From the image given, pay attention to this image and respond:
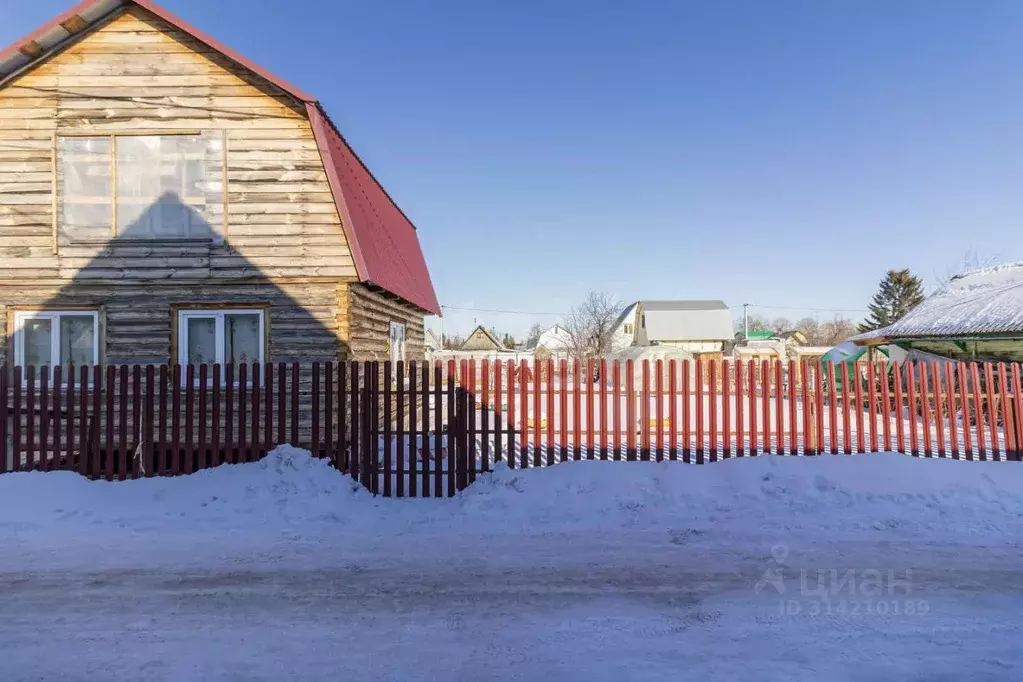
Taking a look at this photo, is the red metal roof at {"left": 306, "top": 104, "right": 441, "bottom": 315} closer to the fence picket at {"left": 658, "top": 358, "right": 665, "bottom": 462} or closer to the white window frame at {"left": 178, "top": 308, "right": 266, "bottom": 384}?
the white window frame at {"left": 178, "top": 308, "right": 266, "bottom": 384}

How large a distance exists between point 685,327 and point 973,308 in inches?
1735

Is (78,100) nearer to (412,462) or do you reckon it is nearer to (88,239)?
(88,239)

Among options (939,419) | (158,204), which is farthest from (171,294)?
(939,419)

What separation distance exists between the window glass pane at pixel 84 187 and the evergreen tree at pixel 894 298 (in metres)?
61.4

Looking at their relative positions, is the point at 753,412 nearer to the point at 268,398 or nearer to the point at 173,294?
the point at 268,398

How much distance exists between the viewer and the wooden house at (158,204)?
9750 millimetres

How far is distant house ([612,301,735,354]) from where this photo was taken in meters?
62.5

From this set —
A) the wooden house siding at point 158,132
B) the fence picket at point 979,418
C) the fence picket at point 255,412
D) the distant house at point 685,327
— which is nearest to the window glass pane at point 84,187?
the wooden house siding at point 158,132

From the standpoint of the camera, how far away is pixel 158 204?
9836 mm

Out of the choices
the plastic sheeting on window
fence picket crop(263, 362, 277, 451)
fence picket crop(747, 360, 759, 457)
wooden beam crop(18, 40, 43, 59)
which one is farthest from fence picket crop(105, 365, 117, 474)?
fence picket crop(747, 360, 759, 457)

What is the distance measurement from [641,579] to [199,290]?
30.4ft

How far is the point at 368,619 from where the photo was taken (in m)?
4.18

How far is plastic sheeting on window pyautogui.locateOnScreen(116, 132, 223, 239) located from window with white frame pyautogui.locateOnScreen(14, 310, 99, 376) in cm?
189

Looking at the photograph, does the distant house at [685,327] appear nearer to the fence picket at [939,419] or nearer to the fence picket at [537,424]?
the fence picket at [939,419]
